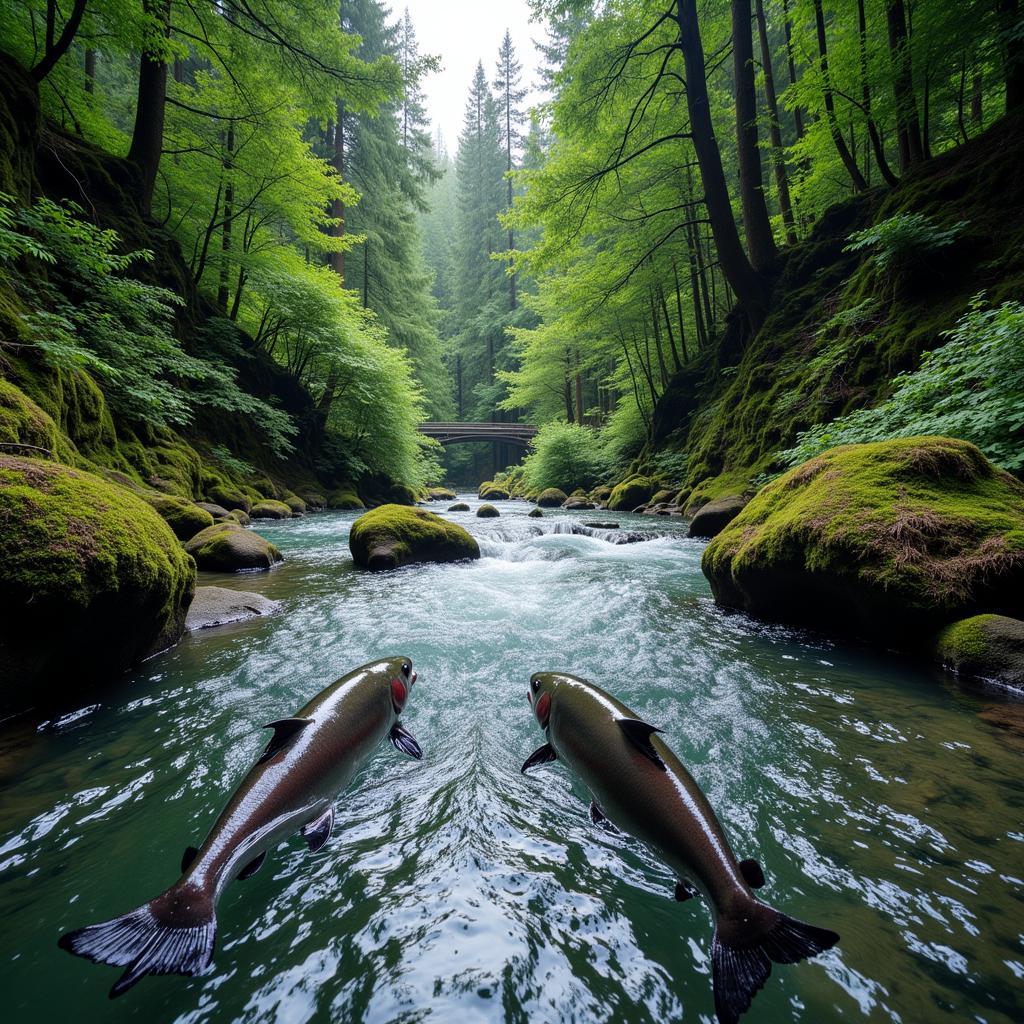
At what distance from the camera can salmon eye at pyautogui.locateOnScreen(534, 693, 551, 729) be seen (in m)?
2.22

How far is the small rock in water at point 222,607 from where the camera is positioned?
4547 mm

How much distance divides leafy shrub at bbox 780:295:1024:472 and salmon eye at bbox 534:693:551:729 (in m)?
5.44

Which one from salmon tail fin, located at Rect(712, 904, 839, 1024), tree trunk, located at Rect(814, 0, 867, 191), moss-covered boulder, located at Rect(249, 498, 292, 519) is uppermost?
tree trunk, located at Rect(814, 0, 867, 191)

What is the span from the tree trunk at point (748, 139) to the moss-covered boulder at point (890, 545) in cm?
1065

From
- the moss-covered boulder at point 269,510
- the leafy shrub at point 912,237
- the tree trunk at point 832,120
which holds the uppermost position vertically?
the tree trunk at point 832,120

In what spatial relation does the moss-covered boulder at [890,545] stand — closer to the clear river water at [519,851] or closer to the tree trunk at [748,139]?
the clear river water at [519,851]

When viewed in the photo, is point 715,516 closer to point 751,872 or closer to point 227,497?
point 751,872

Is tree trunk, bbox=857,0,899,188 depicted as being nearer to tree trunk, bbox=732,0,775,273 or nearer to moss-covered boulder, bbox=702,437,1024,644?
tree trunk, bbox=732,0,775,273

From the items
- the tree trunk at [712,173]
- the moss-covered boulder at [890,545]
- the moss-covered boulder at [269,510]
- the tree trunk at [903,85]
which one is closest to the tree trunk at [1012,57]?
the tree trunk at [903,85]

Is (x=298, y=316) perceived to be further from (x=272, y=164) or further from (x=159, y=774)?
(x=159, y=774)

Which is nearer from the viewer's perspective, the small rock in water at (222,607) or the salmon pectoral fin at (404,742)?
the salmon pectoral fin at (404,742)

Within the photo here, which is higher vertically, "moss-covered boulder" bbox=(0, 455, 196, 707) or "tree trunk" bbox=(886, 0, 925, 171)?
"tree trunk" bbox=(886, 0, 925, 171)

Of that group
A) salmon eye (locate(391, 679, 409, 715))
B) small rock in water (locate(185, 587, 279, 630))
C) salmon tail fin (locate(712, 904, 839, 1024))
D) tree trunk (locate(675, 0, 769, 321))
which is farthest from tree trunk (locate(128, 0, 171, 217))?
salmon tail fin (locate(712, 904, 839, 1024))

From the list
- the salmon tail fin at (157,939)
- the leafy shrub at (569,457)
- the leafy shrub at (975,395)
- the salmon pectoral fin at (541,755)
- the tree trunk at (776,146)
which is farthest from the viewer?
the leafy shrub at (569,457)
